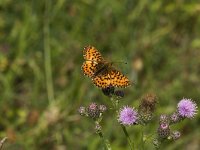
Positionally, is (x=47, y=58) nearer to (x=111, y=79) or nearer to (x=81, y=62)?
(x=81, y=62)

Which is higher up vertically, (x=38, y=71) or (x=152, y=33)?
(x=152, y=33)

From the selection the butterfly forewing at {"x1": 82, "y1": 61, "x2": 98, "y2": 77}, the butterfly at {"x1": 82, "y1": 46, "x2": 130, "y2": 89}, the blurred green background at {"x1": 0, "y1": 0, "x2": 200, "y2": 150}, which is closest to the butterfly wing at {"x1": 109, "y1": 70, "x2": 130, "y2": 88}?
the butterfly at {"x1": 82, "y1": 46, "x2": 130, "y2": 89}

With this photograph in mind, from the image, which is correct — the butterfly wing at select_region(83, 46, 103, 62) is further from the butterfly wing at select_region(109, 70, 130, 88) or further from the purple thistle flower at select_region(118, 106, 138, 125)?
the purple thistle flower at select_region(118, 106, 138, 125)

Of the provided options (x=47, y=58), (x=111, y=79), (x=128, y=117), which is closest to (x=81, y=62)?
(x=47, y=58)

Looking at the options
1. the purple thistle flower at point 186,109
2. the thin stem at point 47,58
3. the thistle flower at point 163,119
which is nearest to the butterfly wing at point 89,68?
the thistle flower at point 163,119

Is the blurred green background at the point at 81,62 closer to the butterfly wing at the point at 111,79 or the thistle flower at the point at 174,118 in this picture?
the thistle flower at the point at 174,118

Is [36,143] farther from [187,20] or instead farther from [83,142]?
[187,20]

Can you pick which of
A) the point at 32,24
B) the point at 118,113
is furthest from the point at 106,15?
the point at 118,113
